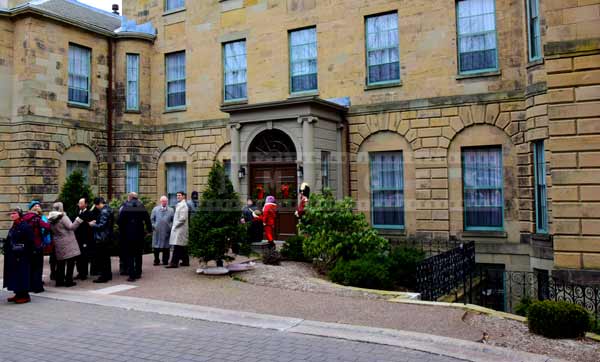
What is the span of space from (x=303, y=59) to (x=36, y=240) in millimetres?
12143

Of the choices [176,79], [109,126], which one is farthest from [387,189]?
[109,126]

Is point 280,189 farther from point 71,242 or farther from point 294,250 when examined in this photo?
point 71,242

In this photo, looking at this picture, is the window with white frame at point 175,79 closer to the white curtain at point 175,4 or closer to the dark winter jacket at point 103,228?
the white curtain at point 175,4

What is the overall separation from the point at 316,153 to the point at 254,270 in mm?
5517

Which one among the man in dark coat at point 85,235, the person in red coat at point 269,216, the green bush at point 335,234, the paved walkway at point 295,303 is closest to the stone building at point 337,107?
the person in red coat at point 269,216

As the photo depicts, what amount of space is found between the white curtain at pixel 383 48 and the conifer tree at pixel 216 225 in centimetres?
837

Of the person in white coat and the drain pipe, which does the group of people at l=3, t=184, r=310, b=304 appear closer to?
the person in white coat

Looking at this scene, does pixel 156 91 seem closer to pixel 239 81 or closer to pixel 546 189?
pixel 239 81

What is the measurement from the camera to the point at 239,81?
67.6ft

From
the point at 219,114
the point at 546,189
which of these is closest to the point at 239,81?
the point at 219,114

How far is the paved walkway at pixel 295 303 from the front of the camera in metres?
7.78

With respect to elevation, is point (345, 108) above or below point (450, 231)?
above

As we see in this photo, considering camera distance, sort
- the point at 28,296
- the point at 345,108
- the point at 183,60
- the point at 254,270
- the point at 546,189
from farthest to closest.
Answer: the point at 183,60 < the point at 345,108 < the point at 546,189 < the point at 254,270 < the point at 28,296

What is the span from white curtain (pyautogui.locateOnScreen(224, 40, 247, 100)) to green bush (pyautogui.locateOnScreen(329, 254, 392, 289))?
1063cm
